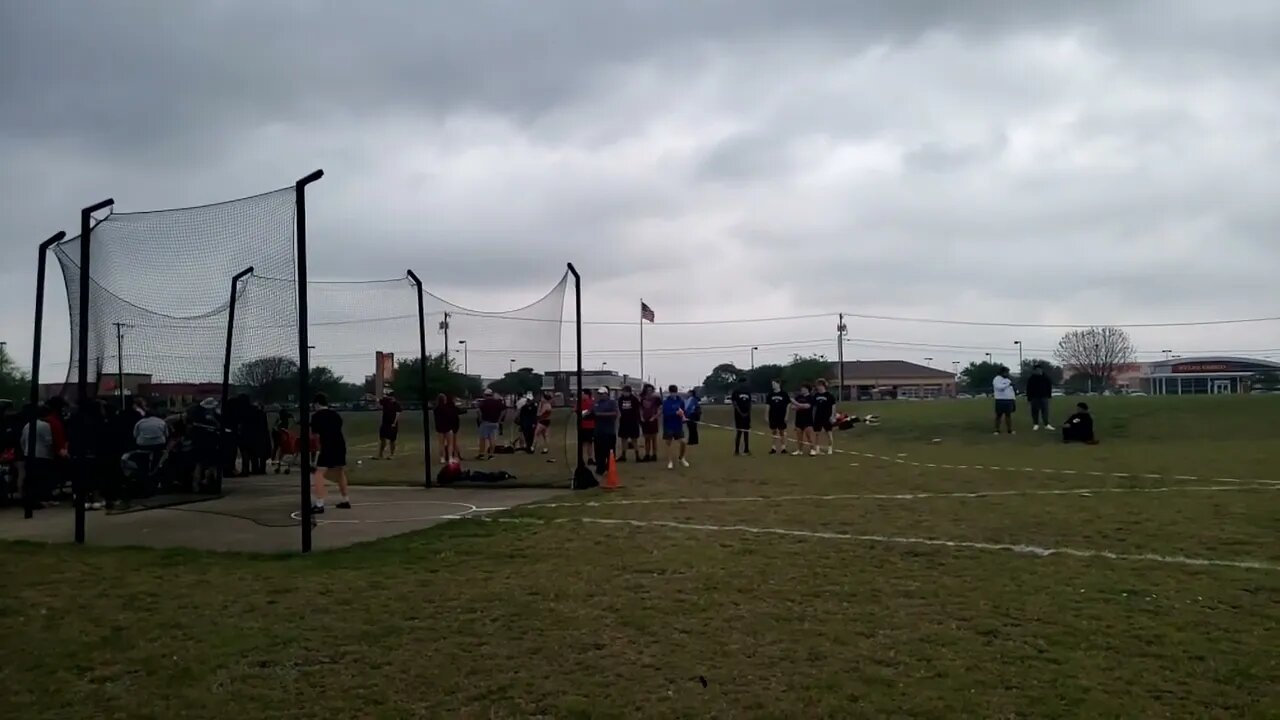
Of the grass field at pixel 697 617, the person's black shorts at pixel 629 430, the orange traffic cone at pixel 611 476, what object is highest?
the person's black shorts at pixel 629 430

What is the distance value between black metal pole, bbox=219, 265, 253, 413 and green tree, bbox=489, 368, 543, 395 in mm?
4152

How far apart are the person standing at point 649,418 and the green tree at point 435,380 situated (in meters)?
3.43

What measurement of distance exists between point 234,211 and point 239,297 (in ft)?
7.29

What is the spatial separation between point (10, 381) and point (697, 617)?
70.4 metres

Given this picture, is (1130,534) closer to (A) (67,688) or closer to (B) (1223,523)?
(B) (1223,523)

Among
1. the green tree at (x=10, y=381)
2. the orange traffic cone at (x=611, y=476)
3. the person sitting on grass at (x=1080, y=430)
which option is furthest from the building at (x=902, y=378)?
the orange traffic cone at (x=611, y=476)

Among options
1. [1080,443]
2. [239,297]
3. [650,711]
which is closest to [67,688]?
[650,711]

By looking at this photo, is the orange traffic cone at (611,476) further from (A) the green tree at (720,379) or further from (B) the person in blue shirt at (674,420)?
(A) the green tree at (720,379)

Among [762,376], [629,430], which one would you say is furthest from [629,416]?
[762,376]

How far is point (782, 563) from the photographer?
7.82 metres

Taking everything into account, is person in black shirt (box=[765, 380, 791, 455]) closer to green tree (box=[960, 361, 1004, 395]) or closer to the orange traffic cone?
the orange traffic cone

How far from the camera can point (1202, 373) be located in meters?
104

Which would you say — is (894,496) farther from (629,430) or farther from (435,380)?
(435,380)

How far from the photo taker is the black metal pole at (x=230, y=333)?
39.8 feet
